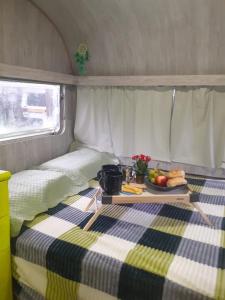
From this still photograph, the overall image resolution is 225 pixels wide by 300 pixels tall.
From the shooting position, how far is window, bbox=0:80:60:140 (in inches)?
80.7

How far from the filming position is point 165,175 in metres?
1.67

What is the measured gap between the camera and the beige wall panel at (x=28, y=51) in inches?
75.8

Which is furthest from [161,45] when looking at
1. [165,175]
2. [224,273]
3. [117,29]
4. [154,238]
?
[224,273]

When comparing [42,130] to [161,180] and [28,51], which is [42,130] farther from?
[161,180]

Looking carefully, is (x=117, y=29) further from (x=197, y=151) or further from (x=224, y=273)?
(x=224, y=273)

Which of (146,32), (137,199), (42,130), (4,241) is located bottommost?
(4,241)

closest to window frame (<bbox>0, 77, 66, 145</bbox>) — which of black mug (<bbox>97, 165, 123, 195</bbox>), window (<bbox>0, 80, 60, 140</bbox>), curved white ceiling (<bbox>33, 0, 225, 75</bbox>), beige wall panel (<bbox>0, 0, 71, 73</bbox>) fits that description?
window (<bbox>0, 80, 60, 140</bbox>)

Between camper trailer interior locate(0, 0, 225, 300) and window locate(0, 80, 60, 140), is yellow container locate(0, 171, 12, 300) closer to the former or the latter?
camper trailer interior locate(0, 0, 225, 300)

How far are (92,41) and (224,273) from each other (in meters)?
2.10

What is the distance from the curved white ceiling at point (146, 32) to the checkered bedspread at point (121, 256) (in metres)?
1.24

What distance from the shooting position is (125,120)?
2619mm

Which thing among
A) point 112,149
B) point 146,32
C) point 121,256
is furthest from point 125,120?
point 121,256

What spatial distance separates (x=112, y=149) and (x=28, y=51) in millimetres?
1175

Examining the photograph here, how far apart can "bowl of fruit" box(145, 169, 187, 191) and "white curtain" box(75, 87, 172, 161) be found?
852 mm
